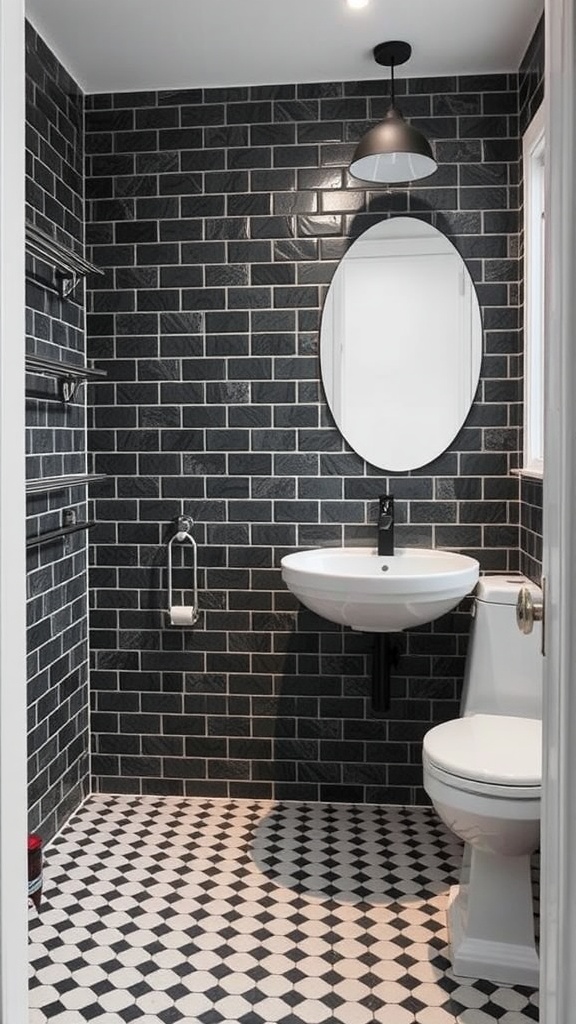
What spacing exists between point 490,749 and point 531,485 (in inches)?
37.4

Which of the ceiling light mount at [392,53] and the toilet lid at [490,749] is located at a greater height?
the ceiling light mount at [392,53]

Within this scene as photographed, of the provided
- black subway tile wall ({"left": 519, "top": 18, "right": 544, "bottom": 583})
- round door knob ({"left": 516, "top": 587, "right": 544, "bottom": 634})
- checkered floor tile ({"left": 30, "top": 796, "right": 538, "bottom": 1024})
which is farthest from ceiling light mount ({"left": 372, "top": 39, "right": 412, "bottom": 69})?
checkered floor tile ({"left": 30, "top": 796, "right": 538, "bottom": 1024})

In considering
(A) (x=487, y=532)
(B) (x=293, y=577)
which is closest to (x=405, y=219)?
(A) (x=487, y=532)

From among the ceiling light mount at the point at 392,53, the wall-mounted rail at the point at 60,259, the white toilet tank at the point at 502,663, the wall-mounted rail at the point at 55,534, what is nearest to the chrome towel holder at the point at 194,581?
the wall-mounted rail at the point at 55,534

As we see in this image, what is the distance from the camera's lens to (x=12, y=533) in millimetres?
1089

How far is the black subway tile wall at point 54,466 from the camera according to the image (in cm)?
272

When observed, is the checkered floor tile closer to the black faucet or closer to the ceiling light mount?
the black faucet

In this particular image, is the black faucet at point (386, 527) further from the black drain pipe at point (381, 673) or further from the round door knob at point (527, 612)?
the round door knob at point (527, 612)

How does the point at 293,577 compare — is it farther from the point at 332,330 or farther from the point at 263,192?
the point at 263,192

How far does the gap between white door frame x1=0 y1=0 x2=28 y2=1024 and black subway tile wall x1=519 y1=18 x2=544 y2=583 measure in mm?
1867

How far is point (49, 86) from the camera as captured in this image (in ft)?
9.41

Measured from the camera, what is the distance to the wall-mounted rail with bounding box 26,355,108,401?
8.34ft

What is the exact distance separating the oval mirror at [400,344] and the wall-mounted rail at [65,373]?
32.1 inches

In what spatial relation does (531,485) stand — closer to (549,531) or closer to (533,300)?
(533,300)
